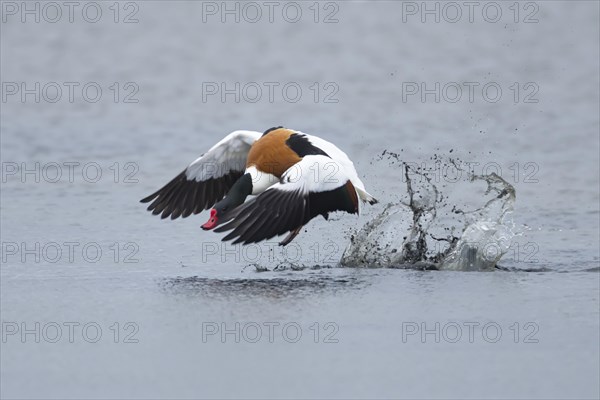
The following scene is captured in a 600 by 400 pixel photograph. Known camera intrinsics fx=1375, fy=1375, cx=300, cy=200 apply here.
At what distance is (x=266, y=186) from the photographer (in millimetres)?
11500

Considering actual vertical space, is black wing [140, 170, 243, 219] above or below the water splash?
above

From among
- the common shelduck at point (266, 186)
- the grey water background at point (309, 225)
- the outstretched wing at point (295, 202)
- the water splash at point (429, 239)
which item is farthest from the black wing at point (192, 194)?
the outstretched wing at point (295, 202)

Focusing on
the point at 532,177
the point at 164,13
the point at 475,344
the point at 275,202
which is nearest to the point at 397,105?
the point at 532,177

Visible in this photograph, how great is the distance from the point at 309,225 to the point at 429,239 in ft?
3.99

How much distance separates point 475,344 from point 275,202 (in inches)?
97.1

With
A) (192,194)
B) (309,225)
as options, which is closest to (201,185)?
(192,194)

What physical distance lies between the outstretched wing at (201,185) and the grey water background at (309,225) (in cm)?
29

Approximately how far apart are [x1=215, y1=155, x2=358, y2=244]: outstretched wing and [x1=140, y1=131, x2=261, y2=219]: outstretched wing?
1.59 meters

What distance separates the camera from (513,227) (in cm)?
1178

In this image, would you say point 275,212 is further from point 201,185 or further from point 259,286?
point 201,185

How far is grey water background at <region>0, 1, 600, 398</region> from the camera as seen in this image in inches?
330

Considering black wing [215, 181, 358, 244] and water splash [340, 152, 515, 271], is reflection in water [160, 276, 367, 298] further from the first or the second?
water splash [340, 152, 515, 271]

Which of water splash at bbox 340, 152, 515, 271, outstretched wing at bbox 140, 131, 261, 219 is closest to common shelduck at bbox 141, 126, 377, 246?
outstretched wing at bbox 140, 131, 261, 219

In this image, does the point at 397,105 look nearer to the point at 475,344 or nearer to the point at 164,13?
the point at 164,13
